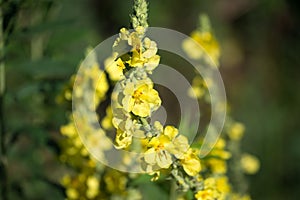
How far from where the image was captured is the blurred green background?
120 inches

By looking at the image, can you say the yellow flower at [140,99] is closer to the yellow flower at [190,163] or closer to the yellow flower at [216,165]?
the yellow flower at [190,163]

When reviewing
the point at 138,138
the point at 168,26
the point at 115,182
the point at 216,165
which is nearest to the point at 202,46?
the point at 216,165

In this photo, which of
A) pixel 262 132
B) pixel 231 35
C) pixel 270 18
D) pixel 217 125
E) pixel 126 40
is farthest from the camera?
pixel 231 35

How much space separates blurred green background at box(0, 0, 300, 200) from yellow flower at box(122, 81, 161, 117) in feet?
3.02

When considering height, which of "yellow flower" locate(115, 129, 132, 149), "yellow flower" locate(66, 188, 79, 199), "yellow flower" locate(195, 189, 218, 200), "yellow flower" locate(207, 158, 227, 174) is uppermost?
"yellow flower" locate(207, 158, 227, 174)

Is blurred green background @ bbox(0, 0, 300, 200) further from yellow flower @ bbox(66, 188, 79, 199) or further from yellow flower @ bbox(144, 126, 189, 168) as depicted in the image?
yellow flower @ bbox(144, 126, 189, 168)

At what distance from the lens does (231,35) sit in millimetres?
7660

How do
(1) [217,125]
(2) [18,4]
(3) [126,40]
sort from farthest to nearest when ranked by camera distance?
(1) [217,125] < (2) [18,4] < (3) [126,40]

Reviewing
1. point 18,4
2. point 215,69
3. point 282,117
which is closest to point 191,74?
point 282,117

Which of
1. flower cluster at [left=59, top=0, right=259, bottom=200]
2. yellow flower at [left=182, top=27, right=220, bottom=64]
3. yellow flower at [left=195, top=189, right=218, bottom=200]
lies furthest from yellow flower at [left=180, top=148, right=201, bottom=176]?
yellow flower at [left=182, top=27, right=220, bottom=64]

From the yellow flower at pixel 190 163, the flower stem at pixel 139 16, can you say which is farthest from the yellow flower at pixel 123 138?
the flower stem at pixel 139 16

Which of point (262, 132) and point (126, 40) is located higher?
point (262, 132)

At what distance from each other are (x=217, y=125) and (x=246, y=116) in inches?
127

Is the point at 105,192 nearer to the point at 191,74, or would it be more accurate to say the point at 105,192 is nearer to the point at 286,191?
the point at 286,191
